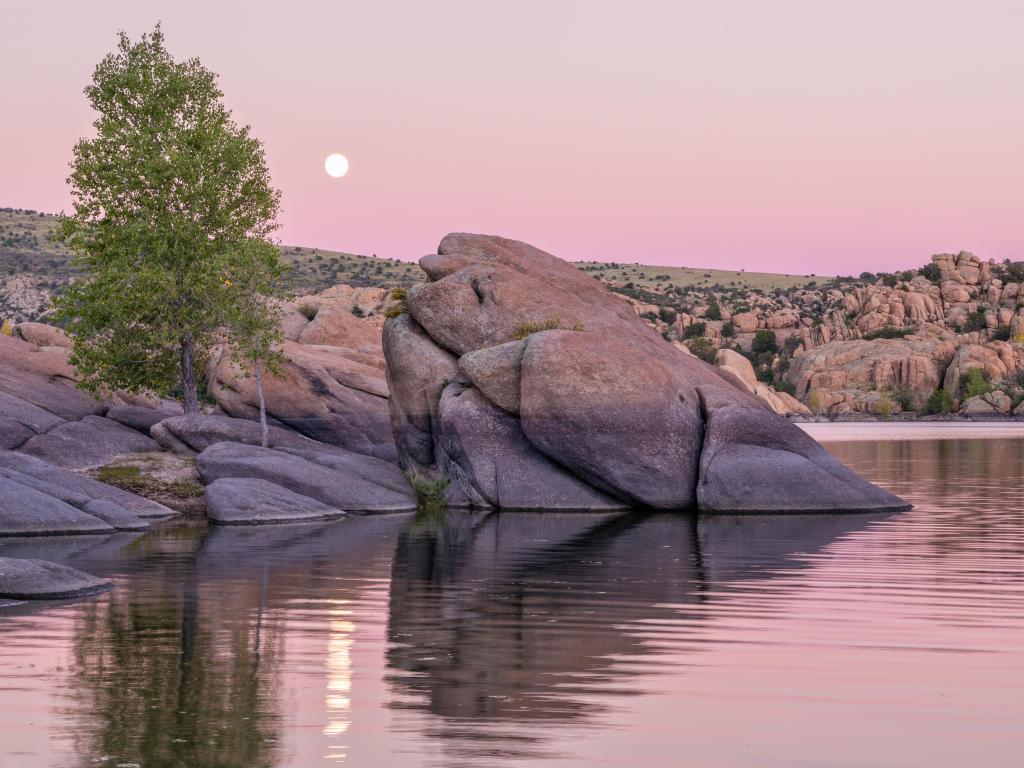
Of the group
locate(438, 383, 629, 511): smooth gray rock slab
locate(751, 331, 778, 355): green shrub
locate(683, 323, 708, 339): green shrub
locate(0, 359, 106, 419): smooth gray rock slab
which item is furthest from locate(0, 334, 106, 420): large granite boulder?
locate(751, 331, 778, 355): green shrub

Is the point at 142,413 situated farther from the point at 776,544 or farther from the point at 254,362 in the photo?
the point at 776,544

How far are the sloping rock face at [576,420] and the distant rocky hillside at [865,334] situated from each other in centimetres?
10284

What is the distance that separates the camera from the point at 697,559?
28.6 meters

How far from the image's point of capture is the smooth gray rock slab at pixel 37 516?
3269cm

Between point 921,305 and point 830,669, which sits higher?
point 921,305

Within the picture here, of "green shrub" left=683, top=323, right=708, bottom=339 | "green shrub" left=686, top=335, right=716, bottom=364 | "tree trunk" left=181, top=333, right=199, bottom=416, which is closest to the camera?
"tree trunk" left=181, top=333, right=199, bottom=416

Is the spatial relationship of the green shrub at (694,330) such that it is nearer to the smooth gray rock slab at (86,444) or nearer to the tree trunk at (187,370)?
the tree trunk at (187,370)

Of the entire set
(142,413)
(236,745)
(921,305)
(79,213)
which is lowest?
(236,745)

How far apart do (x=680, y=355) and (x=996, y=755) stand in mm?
35006

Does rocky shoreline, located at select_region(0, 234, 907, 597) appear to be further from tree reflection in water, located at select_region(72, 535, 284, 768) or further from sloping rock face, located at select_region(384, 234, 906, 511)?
tree reflection in water, located at select_region(72, 535, 284, 768)

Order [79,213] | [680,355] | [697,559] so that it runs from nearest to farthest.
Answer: [697,559], [680,355], [79,213]

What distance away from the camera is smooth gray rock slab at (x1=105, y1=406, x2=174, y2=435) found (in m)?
49.9

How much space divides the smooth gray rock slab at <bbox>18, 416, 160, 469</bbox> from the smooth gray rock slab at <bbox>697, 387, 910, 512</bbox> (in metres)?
17.9

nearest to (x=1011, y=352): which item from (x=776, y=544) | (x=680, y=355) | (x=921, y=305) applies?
(x=921, y=305)
